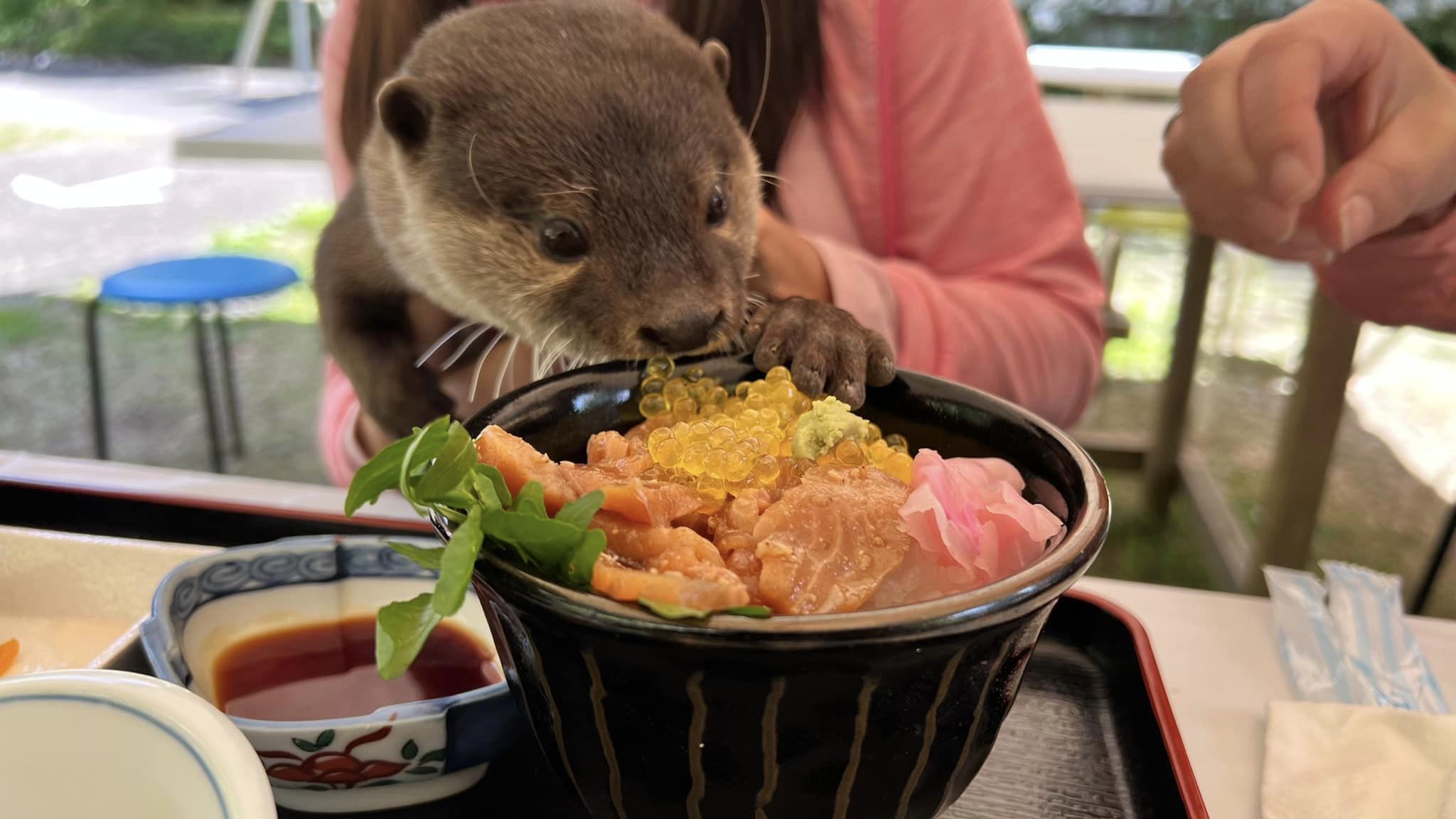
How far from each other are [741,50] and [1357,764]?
0.91 m

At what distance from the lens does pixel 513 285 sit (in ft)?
2.97

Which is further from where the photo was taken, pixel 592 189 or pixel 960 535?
pixel 592 189

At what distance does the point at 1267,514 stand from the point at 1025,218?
1.29 metres

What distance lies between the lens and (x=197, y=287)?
264 cm

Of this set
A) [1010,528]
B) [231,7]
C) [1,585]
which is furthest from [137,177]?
[1010,528]

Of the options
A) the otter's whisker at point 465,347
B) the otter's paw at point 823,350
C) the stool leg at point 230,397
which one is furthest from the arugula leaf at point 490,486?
the stool leg at point 230,397

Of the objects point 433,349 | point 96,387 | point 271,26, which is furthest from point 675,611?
point 271,26

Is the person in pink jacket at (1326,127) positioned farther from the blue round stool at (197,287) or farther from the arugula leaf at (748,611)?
the blue round stool at (197,287)

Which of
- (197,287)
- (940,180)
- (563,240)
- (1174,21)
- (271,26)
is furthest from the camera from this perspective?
(271,26)

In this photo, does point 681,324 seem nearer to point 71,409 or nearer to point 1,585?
Answer: point 1,585

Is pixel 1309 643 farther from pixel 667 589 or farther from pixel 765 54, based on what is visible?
pixel 765 54

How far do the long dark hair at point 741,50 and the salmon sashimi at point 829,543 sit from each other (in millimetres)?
620

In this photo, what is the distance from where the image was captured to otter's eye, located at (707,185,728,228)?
892 millimetres

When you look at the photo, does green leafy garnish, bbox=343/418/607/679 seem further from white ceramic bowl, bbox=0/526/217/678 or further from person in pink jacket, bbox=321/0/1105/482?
person in pink jacket, bbox=321/0/1105/482
